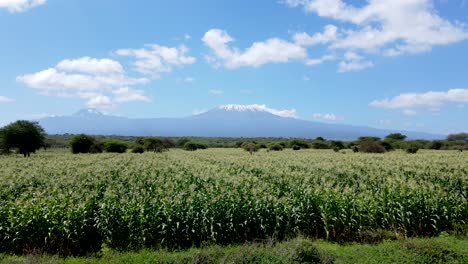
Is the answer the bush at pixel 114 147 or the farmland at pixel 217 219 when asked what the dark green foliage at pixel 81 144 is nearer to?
the bush at pixel 114 147

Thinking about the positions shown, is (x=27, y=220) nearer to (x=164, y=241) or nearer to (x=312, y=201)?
(x=164, y=241)

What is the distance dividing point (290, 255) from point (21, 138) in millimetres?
75484

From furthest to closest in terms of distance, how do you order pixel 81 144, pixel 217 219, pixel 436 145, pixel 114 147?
1. pixel 436 145
2. pixel 114 147
3. pixel 81 144
4. pixel 217 219

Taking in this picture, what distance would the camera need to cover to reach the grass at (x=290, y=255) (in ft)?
31.0

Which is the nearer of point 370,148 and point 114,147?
point 370,148

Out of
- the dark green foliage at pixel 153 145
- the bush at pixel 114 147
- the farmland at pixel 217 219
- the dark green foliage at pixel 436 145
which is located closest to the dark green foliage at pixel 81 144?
the bush at pixel 114 147

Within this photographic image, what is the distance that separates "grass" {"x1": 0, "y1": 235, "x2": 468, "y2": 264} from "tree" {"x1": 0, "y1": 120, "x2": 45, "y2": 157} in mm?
70252

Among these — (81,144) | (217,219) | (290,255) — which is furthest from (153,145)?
(290,255)

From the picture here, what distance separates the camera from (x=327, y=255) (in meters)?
9.83

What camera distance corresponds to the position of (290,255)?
9.46m

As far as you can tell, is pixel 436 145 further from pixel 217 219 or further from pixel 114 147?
pixel 217 219

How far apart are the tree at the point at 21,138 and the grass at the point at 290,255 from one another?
70252 mm

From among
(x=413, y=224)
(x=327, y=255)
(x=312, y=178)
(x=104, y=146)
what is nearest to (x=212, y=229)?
Answer: (x=327, y=255)

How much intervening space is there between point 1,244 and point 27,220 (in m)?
1.19
